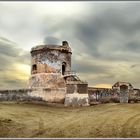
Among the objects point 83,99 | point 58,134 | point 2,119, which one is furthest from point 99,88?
point 58,134

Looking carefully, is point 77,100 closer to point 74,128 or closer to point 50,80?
point 50,80

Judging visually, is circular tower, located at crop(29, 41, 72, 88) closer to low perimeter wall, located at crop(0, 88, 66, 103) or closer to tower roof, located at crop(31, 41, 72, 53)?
tower roof, located at crop(31, 41, 72, 53)

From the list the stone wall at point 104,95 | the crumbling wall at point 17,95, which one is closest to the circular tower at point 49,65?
the crumbling wall at point 17,95

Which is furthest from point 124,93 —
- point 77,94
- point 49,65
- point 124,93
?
point 49,65

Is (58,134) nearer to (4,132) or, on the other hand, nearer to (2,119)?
(4,132)

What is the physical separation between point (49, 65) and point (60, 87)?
2147mm

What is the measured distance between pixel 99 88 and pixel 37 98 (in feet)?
16.0

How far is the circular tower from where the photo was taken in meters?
24.1

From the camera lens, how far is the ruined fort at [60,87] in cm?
2170

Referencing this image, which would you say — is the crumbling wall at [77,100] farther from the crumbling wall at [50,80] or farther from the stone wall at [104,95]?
the crumbling wall at [50,80]

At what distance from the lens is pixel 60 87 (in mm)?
23391

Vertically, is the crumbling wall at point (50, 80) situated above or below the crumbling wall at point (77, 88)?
above

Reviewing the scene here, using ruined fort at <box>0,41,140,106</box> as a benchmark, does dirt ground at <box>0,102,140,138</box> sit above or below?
below

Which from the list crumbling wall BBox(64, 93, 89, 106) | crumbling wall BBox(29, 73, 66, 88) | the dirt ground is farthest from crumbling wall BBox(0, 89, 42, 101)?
the dirt ground
